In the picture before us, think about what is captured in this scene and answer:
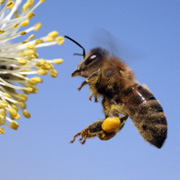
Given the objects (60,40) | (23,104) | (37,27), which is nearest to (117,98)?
(60,40)

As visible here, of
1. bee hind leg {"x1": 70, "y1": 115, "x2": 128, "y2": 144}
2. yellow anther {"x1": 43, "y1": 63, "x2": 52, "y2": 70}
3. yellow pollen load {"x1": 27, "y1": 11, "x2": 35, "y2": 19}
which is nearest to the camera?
bee hind leg {"x1": 70, "y1": 115, "x2": 128, "y2": 144}

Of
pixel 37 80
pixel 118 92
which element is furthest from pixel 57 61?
pixel 118 92

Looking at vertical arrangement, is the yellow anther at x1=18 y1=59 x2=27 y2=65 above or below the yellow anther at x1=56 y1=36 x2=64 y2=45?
below

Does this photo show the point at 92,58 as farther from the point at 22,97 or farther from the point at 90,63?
the point at 22,97

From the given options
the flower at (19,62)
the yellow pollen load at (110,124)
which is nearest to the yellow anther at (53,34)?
the flower at (19,62)

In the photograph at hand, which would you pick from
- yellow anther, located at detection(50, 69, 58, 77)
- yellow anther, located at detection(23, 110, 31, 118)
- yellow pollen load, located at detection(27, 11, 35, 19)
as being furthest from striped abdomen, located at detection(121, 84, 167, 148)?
yellow pollen load, located at detection(27, 11, 35, 19)

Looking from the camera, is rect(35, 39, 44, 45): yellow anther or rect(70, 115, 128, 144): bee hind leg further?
rect(35, 39, 44, 45): yellow anther

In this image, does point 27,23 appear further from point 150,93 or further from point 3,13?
point 150,93

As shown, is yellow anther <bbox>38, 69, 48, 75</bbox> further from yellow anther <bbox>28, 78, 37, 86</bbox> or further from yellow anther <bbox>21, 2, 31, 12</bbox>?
yellow anther <bbox>21, 2, 31, 12</bbox>
